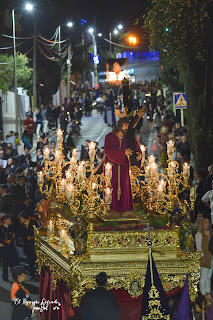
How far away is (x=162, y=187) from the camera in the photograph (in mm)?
10273

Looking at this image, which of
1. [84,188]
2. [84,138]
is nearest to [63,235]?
[84,188]

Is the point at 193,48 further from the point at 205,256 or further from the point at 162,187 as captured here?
the point at 162,187

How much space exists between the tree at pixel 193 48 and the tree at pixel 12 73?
50.4ft

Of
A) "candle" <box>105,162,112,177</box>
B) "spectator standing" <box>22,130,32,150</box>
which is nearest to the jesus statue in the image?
"candle" <box>105,162,112,177</box>

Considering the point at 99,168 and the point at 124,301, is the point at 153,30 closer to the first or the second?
the point at 99,168

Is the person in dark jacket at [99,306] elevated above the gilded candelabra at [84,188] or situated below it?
below

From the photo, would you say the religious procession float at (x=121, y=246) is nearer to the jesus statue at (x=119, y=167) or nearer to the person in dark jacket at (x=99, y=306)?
the jesus statue at (x=119, y=167)

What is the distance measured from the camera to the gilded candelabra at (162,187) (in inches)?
400

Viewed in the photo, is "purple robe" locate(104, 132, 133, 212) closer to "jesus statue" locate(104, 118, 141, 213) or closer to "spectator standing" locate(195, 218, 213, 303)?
"jesus statue" locate(104, 118, 141, 213)

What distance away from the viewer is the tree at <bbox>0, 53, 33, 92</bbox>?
3903 cm

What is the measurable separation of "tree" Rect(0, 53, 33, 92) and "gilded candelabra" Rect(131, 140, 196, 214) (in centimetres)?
2559

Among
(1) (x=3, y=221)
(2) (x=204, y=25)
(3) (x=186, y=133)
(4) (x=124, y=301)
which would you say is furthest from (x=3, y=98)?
(4) (x=124, y=301)

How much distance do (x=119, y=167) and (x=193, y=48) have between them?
12.2m

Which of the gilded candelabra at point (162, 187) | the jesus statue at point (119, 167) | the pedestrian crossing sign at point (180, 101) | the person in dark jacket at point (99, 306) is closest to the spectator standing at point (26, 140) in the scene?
the pedestrian crossing sign at point (180, 101)
